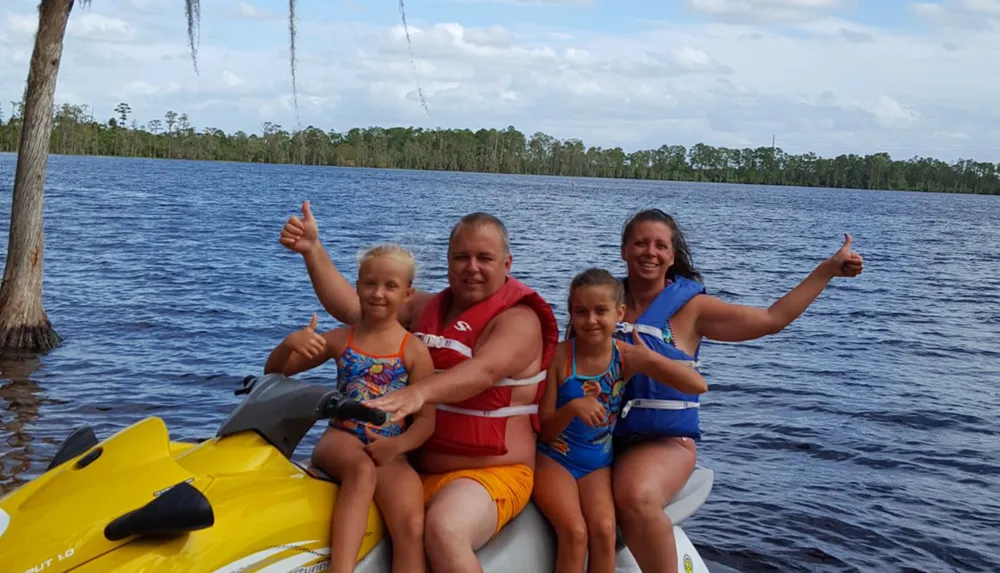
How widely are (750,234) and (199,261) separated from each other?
3120 centimetres

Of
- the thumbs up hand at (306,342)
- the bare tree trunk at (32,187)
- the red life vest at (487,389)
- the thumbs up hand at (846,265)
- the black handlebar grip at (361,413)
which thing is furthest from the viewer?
the bare tree trunk at (32,187)

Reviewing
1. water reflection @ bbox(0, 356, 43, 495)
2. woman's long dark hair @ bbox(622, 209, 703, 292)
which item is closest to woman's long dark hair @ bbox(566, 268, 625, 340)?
woman's long dark hair @ bbox(622, 209, 703, 292)

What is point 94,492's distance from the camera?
3.34 meters

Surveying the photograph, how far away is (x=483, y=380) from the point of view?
3973 mm

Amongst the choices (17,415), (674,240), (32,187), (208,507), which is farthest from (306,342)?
(32,187)

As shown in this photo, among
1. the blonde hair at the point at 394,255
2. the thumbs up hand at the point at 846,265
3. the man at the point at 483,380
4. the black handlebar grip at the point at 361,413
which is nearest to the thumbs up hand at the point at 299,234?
the man at the point at 483,380

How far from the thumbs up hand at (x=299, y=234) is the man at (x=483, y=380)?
0.11 ft

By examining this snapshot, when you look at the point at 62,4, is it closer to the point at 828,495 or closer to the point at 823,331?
the point at 828,495

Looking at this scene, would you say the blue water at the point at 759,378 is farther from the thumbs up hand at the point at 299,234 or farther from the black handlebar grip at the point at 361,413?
the black handlebar grip at the point at 361,413

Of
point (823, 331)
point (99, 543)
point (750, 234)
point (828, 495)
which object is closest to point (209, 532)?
point (99, 543)

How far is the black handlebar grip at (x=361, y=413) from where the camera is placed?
11.4ft

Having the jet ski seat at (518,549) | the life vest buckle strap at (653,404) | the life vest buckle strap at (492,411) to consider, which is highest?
the life vest buckle strap at (492,411)

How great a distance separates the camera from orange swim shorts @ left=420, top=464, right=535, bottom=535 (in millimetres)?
4008

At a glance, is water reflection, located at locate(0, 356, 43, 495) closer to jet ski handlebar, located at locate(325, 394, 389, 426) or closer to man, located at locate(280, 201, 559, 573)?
man, located at locate(280, 201, 559, 573)
